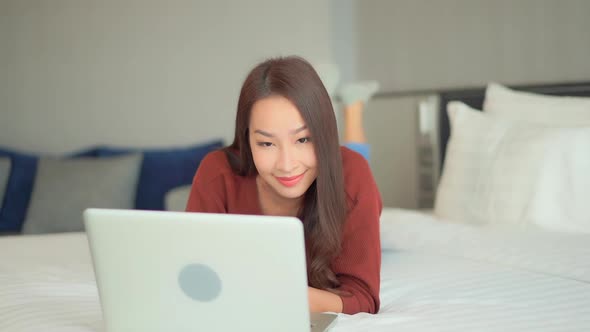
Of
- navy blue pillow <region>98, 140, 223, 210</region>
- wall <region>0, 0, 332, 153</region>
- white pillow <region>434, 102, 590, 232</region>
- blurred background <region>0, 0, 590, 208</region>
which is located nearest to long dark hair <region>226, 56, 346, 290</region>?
white pillow <region>434, 102, 590, 232</region>

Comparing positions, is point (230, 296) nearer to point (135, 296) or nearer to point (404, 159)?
point (135, 296)

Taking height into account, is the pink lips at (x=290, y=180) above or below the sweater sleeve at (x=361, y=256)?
above

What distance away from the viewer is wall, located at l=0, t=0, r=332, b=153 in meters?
4.18

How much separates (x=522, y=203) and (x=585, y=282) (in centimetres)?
69

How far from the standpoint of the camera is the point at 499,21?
123 inches

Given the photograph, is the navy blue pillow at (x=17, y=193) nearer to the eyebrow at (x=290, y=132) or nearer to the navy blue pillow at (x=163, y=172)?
the navy blue pillow at (x=163, y=172)

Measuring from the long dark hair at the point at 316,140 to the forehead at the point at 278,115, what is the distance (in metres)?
0.01

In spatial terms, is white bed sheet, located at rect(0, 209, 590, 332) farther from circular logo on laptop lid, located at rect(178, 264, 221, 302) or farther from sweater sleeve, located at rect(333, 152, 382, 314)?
circular logo on laptop lid, located at rect(178, 264, 221, 302)

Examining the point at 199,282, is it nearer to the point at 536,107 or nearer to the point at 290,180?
the point at 290,180

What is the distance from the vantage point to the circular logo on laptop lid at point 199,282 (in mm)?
1117

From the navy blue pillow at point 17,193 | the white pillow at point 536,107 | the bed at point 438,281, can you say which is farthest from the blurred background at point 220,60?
the bed at point 438,281

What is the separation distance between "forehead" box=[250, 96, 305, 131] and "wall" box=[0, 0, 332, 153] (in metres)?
2.56

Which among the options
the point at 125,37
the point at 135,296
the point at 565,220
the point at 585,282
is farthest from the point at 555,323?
the point at 125,37

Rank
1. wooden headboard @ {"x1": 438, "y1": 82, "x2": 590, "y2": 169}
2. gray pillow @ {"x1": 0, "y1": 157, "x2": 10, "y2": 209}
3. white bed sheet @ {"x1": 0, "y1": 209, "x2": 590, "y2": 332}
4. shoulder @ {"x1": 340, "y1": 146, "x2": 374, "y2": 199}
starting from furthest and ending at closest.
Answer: gray pillow @ {"x1": 0, "y1": 157, "x2": 10, "y2": 209}, wooden headboard @ {"x1": 438, "y1": 82, "x2": 590, "y2": 169}, shoulder @ {"x1": 340, "y1": 146, "x2": 374, "y2": 199}, white bed sheet @ {"x1": 0, "y1": 209, "x2": 590, "y2": 332}
